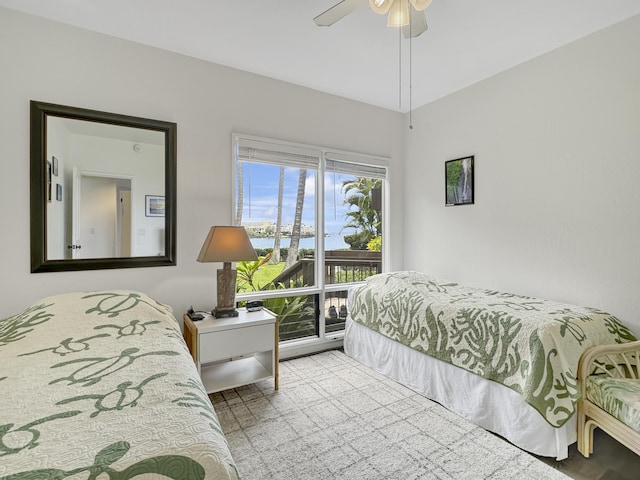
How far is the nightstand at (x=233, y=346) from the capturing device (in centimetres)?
229

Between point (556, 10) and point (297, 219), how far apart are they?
97.0 inches

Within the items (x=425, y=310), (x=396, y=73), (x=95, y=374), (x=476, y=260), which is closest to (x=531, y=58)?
(x=396, y=73)

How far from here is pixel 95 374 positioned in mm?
1267

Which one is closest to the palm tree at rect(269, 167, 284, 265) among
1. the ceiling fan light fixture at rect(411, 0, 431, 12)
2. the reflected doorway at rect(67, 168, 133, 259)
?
the reflected doorway at rect(67, 168, 133, 259)

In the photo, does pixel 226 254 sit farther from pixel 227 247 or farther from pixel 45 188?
pixel 45 188

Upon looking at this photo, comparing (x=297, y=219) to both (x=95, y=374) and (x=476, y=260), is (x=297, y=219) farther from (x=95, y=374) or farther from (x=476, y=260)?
(x=95, y=374)

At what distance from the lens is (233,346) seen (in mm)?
2381

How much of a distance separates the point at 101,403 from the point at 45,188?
182 cm

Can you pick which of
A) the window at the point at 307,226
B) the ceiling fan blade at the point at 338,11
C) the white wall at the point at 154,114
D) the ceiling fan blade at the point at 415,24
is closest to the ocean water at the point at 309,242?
the window at the point at 307,226

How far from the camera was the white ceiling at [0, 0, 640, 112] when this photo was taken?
2064 mm

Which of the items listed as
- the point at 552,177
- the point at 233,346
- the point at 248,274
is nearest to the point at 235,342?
the point at 233,346

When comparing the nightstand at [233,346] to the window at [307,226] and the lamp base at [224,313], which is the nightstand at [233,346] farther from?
the window at [307,226]

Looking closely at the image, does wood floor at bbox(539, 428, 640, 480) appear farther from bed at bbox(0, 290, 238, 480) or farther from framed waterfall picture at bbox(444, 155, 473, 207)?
framed waterfall picture at bbox(444, 155, 473, 207)

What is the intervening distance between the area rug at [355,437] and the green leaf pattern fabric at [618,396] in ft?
1.39
